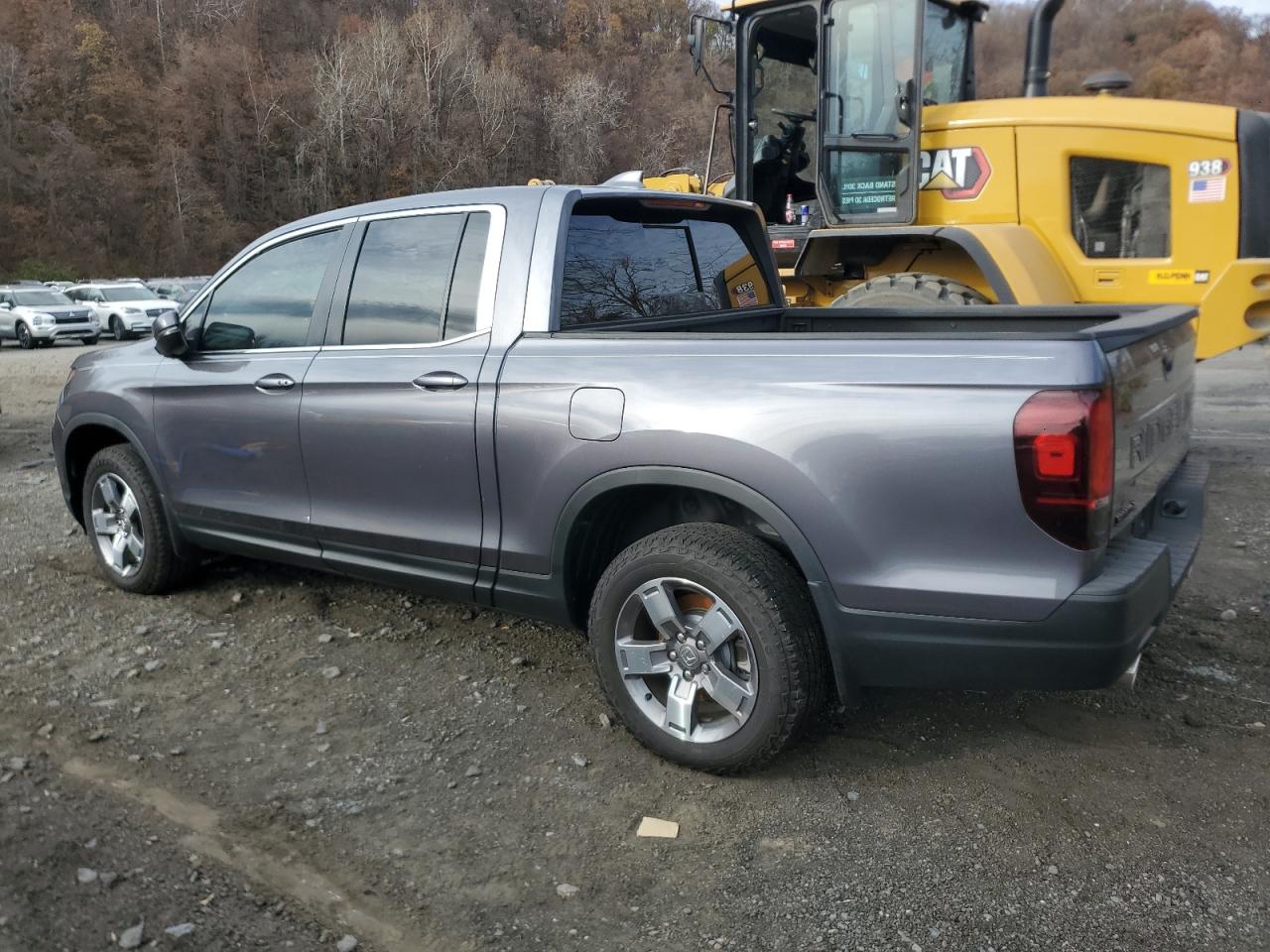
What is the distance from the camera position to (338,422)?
4195 mm

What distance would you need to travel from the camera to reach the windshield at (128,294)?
90.1 feet

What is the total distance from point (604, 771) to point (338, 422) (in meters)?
1.72

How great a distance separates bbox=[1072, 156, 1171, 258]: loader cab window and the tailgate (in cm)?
336

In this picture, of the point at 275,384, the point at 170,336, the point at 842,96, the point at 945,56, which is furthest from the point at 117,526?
the point at 945,56

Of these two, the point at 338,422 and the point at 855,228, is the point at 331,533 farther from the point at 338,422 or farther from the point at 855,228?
the point at 855,228

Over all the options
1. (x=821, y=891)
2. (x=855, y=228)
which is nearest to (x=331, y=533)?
(x=821, y=891)

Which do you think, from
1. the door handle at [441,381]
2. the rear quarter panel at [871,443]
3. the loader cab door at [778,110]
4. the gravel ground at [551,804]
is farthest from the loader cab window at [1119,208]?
the door handle at [441,381]

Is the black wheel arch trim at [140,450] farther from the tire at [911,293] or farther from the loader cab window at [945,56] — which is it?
the loader cab window at [945,56]

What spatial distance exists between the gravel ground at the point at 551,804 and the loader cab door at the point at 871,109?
3.56m

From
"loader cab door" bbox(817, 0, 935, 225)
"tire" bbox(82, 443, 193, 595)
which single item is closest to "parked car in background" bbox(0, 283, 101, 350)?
"tire" bbox(82, 443, 193, 595)

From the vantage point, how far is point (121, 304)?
2680 centimetres

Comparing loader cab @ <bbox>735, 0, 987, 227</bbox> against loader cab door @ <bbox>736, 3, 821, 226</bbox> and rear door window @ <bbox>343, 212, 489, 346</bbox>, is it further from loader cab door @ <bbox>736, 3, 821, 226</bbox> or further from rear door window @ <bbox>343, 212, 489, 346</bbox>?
rear door window @ <bbox>343, 212, 489, 346</bbox>

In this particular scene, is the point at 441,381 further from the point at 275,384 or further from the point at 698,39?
the point at 698,39

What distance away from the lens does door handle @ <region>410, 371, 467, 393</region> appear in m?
Result: 3.84
